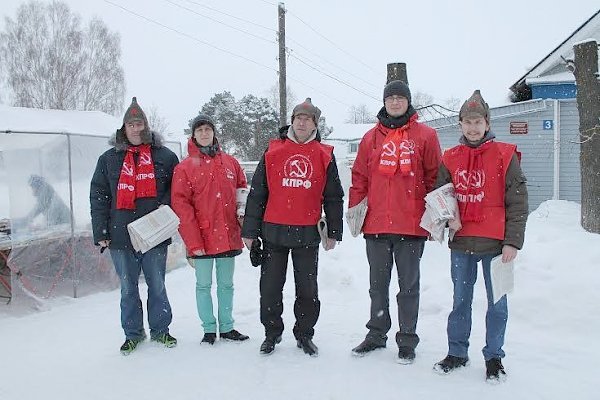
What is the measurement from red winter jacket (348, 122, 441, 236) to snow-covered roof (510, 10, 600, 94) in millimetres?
15868

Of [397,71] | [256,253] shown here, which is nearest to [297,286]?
[256,253]

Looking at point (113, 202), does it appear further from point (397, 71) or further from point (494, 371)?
point (397, 71)

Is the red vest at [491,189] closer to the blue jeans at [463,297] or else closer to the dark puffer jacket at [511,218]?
the dark puffer jacket at [511,218]

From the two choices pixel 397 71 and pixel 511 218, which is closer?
pixel 511 218

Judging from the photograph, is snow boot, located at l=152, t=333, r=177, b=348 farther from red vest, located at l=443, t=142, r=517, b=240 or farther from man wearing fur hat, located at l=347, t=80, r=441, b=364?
red vest, located at l=443, t=142, r=517, b=240

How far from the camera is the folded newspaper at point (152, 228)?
4047 millimetres

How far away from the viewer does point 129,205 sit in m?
4.23

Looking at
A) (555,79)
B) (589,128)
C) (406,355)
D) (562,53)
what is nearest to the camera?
(406,355)

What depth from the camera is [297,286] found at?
4.13m

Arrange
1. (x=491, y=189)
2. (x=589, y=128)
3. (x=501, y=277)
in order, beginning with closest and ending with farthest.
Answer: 1. (x=501, y=277)
2. (x=491, y=189)
3. (x=589, y=128)

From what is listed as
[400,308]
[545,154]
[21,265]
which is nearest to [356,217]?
[400,308]

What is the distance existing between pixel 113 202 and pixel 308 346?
2069mm

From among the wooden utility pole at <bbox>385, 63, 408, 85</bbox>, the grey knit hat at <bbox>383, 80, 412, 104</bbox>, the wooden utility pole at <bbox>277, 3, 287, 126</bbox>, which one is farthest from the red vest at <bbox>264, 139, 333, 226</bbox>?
the wooden utility pole at <bbox>277, 3, 287, 126</bbox>

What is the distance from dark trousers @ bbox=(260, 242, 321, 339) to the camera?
407 cm
